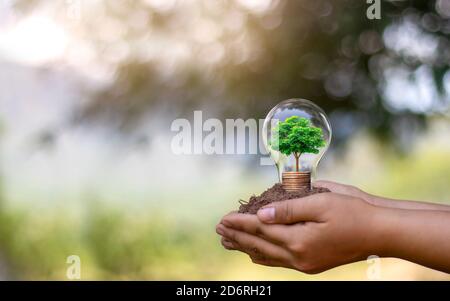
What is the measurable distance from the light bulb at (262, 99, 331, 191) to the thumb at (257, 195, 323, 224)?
12.0 inches

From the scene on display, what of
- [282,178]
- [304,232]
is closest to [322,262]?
[304,232]

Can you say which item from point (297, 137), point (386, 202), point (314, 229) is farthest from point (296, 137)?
point (314, 229)

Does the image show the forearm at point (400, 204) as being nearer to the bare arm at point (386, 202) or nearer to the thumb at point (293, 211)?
the bare arm at point (386, 202)

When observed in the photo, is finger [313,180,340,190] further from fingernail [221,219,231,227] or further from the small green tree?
fingernail [221,219,231,227]

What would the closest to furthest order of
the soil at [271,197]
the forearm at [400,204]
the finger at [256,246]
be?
the finger at [256,246], the soil at [271,197], the forearm at [400,204]

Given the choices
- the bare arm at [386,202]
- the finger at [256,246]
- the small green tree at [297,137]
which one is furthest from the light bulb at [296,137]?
the finger at [256,246]

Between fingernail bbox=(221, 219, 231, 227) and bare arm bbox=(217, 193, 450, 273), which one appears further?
fingernail bbox=(221, 219, 231, 227)

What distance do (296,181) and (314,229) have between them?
1.09 ft

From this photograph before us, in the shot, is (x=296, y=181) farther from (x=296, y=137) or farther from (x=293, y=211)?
(x=293, y=211)

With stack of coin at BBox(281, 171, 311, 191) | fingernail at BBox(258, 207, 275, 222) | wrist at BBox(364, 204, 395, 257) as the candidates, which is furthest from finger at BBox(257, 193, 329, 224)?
stack of coin at BBox(281, 171, 311, 191)

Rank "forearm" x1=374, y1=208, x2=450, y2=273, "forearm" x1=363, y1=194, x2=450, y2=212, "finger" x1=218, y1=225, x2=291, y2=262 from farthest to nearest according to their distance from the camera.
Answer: "forearm" x1=363, y1=194, x2=450, y2=212, "finger" x1=218, y1=225, x2=291, y2=262, "forearm" x1=374, y1=208, x2=450, y2=273

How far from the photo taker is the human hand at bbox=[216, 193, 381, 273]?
53.3 inches

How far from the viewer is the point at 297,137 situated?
1.76m

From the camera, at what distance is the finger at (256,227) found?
1415 mm
